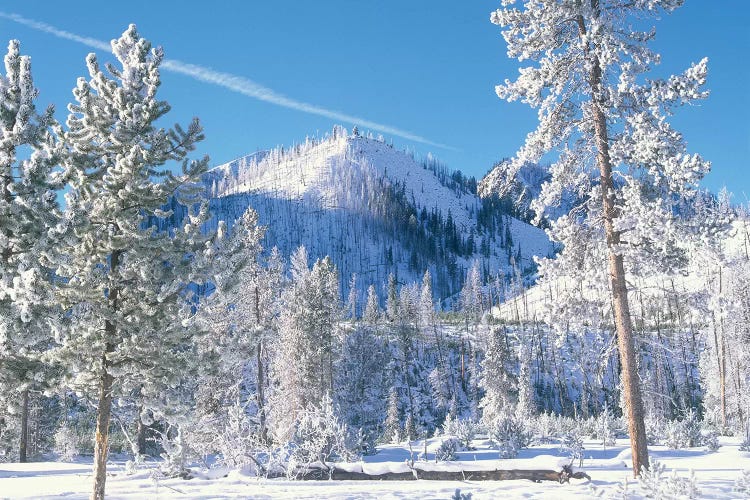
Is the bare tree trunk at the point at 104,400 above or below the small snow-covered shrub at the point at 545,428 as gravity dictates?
above

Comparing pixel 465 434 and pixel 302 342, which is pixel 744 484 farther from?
pixel 302 342

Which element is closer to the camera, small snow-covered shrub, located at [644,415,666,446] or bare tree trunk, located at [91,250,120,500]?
bare tree trunk, located at [91,250,120,500]

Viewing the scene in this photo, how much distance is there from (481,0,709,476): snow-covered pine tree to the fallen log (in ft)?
5.82

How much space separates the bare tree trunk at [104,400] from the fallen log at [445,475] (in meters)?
5.44

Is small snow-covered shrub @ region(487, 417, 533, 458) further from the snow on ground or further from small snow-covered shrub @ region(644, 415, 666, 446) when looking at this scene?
small snow-covered shrub @ region(644, 415, 666, 446)

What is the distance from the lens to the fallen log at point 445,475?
509 inches

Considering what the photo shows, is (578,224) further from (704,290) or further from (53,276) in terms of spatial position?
(53,276)

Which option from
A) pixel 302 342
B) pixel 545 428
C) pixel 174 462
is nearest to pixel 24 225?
pixel 174 462

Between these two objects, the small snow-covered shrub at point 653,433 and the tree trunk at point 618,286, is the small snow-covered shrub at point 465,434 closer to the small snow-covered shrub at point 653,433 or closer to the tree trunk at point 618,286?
the small snow-covered shrub at point 653,433

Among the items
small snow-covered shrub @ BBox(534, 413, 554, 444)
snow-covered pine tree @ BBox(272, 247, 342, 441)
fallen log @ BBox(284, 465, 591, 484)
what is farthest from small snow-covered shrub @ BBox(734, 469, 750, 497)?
snow-covered pine tree @ BBox(272, 247, 342, 441)

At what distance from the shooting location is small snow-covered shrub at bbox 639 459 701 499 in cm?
923

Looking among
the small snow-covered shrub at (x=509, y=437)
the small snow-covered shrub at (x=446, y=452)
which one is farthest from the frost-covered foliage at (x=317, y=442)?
the small snow-covered shrub at (x=509, y=437)

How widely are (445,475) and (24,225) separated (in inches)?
429

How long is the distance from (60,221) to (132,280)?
186 centimetres
